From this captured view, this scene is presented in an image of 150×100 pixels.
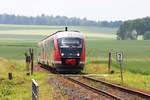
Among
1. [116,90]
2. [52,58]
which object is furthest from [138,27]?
[116,90]

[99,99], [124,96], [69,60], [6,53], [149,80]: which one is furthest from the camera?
[6,53]

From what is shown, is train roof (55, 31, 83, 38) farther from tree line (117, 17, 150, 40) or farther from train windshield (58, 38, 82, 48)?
tree line (117, 17, 150, 40)

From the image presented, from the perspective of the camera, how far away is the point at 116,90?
2512 cm

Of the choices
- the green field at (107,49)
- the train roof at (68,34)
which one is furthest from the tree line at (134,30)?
the train roof at (68,34)

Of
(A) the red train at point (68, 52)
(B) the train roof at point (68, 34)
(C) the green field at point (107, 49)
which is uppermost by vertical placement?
(B) the train roof at point (68, 34)

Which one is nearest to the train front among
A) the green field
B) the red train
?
the red train

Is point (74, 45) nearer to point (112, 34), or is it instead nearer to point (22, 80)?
point (22, 80)

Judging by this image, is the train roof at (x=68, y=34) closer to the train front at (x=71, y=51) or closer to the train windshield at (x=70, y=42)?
the train front at (x=71, y=51)

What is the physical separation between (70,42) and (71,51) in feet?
2.54

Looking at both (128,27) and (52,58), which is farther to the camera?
(128,27)

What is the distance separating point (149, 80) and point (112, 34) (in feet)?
504

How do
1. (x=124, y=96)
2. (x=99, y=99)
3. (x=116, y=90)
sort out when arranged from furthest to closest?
(x=116, y=90) → (x=124, y=96) → (x=99, y=99)

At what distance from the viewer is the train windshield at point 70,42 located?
39.2m

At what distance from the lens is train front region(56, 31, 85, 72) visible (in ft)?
127
